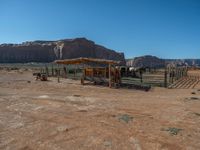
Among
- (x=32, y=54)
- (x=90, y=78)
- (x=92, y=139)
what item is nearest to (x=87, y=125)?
(x=92, y=139)

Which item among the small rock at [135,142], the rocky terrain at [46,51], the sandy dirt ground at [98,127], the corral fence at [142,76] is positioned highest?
the rocky terrain at [46,51]

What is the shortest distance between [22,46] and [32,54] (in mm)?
8635

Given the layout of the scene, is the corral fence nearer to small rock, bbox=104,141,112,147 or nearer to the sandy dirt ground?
the sandy dirt ground

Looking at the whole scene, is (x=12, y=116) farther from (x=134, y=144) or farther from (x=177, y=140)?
(x=177, y=140)

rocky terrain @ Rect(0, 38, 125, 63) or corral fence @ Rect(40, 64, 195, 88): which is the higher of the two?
rocky terrain @ Rect(0, 38, 125, 63)

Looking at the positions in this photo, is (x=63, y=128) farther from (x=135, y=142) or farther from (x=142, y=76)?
(x=142, y=76)

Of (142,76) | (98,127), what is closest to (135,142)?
(98,127)

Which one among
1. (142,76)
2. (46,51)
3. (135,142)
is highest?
(46,51)

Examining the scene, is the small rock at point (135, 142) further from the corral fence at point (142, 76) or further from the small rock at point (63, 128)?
the corral fence at point (142, 76)

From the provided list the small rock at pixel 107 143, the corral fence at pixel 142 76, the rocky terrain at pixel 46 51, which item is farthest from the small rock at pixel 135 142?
the rocky terrain at pixel 46 51

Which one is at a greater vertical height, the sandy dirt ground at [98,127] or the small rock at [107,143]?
the sandy dirt ground at [98,127]

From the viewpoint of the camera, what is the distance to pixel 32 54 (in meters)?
157

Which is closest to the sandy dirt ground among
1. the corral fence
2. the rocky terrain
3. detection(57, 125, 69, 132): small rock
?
detection(57, 125, 69, 132): small rock

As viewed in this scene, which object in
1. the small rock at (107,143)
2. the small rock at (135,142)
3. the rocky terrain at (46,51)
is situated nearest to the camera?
the small rock at (135,142)
